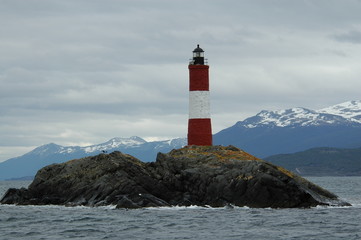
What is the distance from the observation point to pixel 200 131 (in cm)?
7619

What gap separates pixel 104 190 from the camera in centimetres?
6556

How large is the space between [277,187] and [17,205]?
2615 cm

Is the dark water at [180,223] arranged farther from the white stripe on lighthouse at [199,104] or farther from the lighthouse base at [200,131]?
the white stripe on lighthouse at [199,104]

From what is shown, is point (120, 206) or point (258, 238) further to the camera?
point (120, 206)

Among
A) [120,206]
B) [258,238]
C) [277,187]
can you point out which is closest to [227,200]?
[277,187]

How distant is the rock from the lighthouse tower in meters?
4.54

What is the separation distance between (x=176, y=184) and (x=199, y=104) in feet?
39.8

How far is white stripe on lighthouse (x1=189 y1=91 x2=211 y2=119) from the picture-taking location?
2970 inches

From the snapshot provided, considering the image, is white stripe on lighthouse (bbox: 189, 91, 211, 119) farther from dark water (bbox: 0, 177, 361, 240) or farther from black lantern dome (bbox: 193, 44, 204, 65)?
dark water (bbox: 0, 177, 361, 240)

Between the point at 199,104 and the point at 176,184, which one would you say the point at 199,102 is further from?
the point at 176,184

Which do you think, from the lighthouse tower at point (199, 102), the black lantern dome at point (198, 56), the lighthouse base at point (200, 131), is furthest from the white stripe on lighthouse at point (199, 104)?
the black lantern dome at point (198, 56)

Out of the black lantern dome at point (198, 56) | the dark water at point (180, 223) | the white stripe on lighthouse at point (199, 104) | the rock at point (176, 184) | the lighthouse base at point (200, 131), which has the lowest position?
the dark water at point (180, 223)

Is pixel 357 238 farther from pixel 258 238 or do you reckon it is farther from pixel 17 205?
pixel 17 205

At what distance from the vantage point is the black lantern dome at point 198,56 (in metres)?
75.8
